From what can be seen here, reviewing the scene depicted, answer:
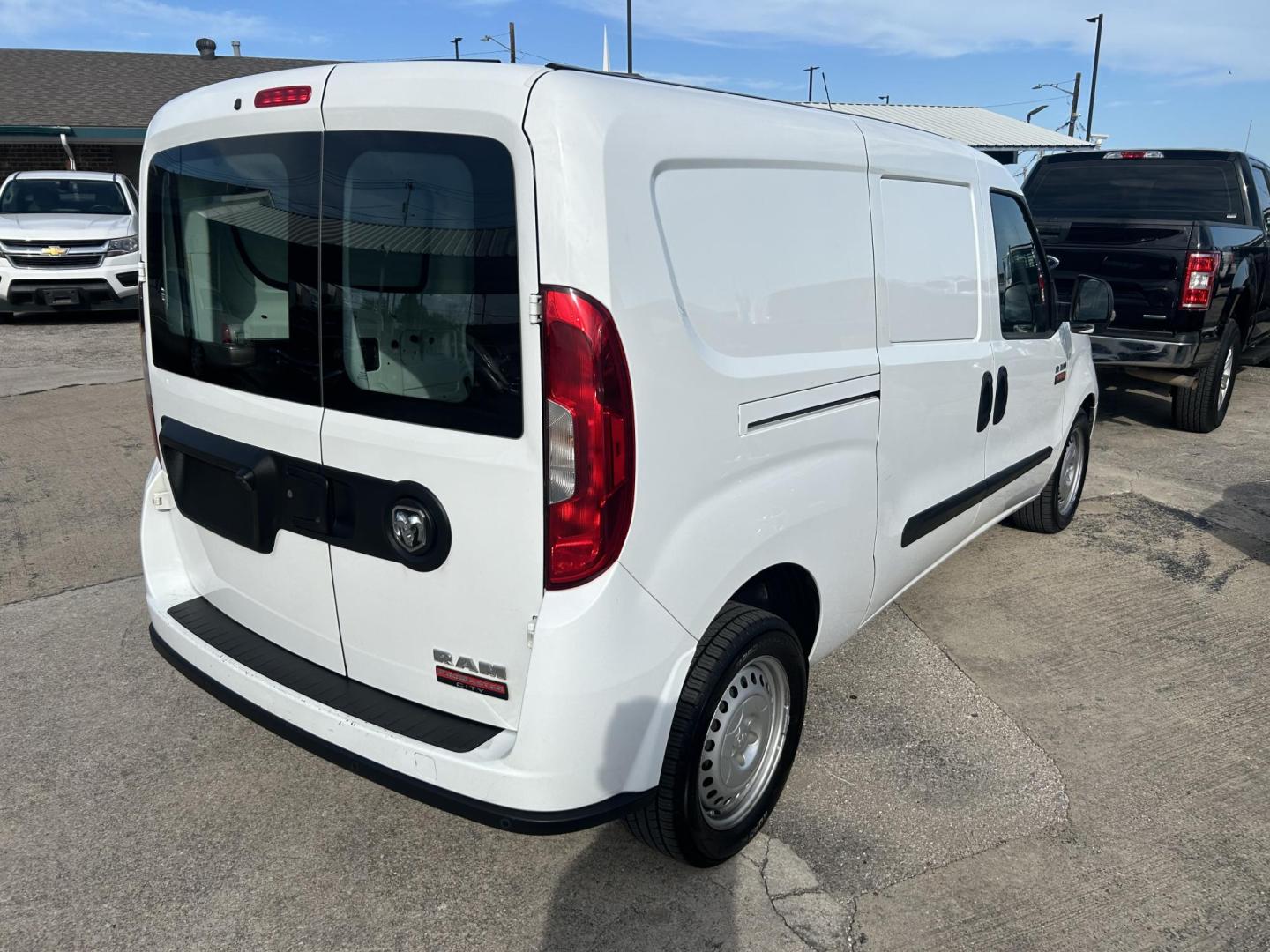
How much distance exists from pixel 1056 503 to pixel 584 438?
3.90 meters

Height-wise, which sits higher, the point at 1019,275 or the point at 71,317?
the point at 1019,275

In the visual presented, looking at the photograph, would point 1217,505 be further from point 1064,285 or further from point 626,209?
point 626,209

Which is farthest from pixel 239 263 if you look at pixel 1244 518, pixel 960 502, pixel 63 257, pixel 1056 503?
pixel 63 257

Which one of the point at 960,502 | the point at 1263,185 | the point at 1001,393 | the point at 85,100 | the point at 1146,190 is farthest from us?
the point at 85,100

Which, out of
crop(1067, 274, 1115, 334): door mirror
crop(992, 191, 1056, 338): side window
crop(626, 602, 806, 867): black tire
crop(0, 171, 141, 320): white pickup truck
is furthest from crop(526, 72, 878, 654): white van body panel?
crop(0, 171, 141, 320): white pickup truck

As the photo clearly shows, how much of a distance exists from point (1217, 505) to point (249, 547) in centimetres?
560

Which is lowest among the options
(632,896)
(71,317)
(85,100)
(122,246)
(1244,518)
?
(632,896)

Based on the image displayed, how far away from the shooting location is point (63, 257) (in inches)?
464

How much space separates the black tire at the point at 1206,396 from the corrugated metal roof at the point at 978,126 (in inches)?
785

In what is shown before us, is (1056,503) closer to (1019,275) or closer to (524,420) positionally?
(1019,275)

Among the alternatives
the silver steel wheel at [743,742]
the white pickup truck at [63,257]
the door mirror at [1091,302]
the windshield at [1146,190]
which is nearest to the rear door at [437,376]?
the silver steel wheel at [743,742]

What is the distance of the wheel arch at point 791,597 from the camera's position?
274 cm

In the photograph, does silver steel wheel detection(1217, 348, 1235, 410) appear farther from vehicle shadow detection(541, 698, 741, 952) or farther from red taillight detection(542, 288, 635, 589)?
red taillight detection(542, 288, 635, 589)

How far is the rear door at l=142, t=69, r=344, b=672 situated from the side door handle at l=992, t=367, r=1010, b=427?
2.62 meters
